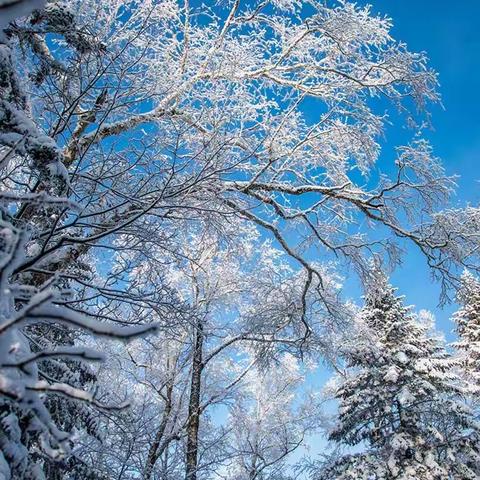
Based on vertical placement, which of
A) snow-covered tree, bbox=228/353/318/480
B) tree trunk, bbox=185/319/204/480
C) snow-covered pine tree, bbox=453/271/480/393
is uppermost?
snow-covered pine tree, bbox=453/271/480/393

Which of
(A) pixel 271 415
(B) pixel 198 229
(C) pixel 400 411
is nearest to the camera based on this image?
(B) pixel 198 229

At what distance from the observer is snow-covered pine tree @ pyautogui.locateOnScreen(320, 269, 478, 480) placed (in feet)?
31.8

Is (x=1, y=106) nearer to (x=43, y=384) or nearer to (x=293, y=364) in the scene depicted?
(x=43, y=384)

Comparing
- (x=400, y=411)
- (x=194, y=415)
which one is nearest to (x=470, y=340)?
(x=400, y=411)

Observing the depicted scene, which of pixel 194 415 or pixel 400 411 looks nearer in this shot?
pixel 194 415

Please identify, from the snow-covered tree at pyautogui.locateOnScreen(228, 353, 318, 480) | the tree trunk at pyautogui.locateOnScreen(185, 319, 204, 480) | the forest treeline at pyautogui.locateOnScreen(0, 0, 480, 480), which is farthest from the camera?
the snow-covered tree at pyautogui.locateOnScreen(228, 353, 318, 480)

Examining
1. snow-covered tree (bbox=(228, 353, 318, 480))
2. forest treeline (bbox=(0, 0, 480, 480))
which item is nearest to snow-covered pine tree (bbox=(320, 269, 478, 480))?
forest treeline (bbox=(0, 0, 480, 480))

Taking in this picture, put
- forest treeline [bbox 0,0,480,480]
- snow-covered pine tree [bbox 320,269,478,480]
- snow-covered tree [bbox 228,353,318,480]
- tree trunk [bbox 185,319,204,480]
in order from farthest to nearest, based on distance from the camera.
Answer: snow-covered tree [bbox 228,353,318,480] < snow-covered pine tree [bbox 320,269,478,480] < tree trunk [bbox 185,319,204,480] < forest treeline [bbox 0,0,480,480]

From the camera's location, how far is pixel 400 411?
1048 cm

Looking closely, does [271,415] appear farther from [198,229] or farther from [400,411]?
[198,229]

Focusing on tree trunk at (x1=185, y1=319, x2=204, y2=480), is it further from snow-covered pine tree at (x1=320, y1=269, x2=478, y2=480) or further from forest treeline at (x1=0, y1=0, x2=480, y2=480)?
snow-covered pine tree at (x1=320, y1=269, x2=478, y2=480)

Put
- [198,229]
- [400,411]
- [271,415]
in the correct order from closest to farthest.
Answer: [198,229], [400,411], [271,415]

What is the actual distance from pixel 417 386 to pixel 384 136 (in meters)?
6.45

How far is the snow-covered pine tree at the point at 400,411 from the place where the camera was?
382 inches
